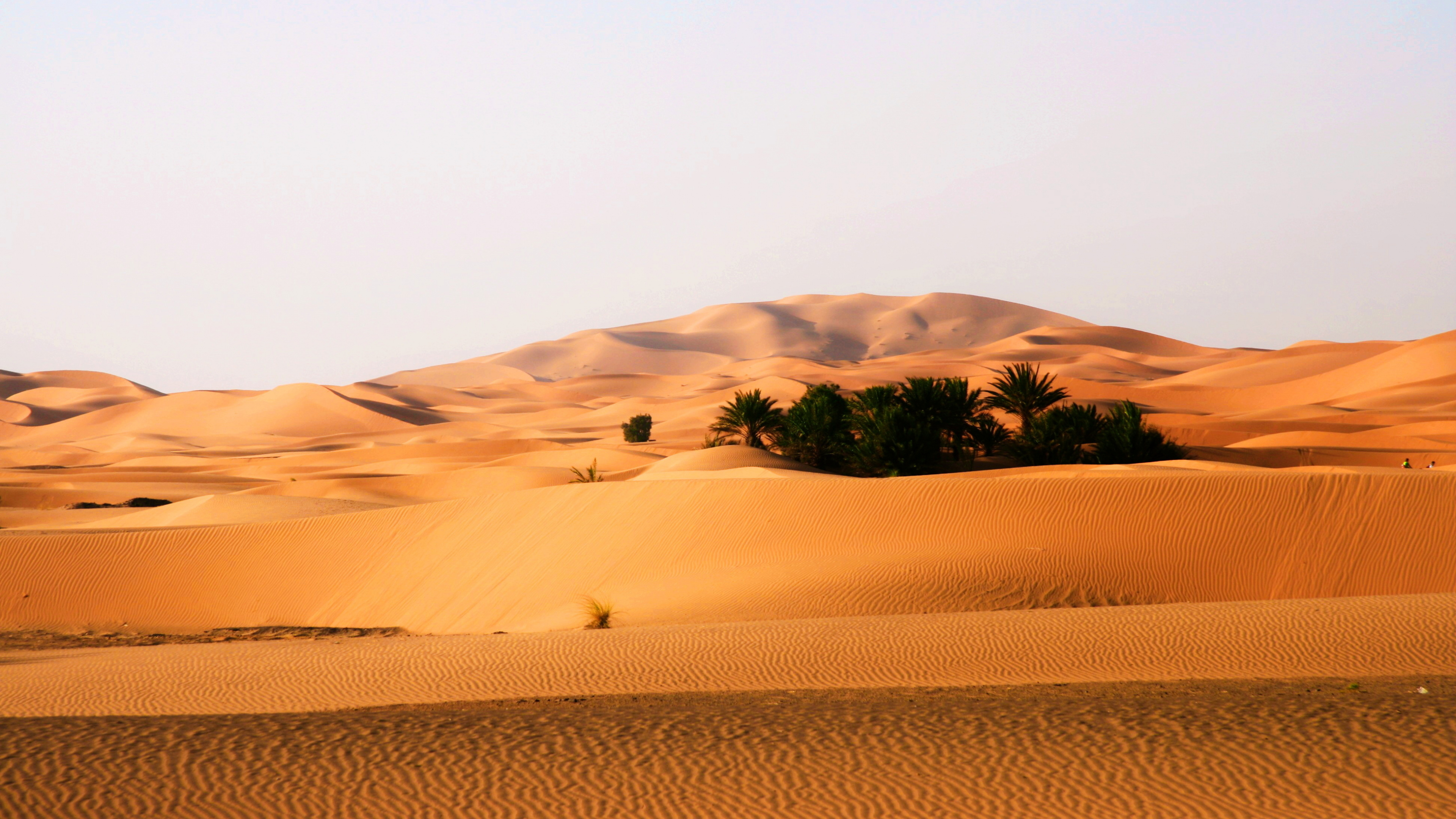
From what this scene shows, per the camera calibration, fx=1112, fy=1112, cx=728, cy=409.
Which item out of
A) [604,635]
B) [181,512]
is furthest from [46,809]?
[181,512]

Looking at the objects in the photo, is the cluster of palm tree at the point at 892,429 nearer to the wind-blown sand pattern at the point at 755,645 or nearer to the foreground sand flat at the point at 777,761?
the wind-blown sand pattern at the point at 755,645

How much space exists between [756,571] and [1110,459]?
14.9 meters

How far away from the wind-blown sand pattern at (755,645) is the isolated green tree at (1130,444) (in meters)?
2.87

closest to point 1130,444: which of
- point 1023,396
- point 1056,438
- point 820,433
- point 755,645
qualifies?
point 1056,438

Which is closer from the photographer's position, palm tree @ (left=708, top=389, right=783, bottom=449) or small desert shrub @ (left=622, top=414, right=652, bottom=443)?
palm tree @ (left=708, top=389, right=783, bottom=449)

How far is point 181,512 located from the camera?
2467cm

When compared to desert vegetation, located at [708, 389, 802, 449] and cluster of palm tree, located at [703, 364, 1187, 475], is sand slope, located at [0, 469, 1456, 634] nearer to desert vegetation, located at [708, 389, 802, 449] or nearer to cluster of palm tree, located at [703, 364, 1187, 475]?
cluster of palm tree, located at [703, 364, 1187, 475]

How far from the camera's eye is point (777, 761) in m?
5.17

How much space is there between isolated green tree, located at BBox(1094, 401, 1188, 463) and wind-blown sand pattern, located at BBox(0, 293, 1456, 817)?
287 cm

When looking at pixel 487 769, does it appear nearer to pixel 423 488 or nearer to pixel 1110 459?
pixel 1110 459

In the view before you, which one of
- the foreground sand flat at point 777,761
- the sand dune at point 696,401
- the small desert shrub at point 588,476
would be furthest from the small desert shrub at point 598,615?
the sand dune at point 696,401

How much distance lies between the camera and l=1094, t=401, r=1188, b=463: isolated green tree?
2517 cm

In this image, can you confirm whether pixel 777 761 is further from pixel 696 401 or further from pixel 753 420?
pixel 696 401

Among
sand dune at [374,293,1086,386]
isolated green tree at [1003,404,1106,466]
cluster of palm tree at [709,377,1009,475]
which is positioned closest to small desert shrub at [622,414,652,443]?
cluster of palm tree at [709,377,1009,475]
